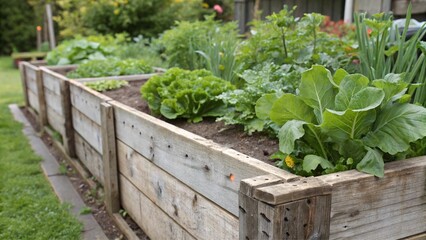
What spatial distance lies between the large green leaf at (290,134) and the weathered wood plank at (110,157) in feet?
5.46

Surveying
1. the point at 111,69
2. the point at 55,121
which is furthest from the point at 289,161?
the point at 55,121

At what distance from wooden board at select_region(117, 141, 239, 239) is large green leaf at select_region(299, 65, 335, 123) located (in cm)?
51

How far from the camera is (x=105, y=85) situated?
3812 millimetres

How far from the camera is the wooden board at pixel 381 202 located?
138 cm

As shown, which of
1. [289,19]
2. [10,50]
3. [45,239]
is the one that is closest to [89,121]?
[45,239]

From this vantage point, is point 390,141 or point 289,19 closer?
point 390,141

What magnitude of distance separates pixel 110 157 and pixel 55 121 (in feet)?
7.70

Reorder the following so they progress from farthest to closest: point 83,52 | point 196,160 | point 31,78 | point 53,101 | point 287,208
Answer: point 31,78 < point 83,52 < point 53,101 < point 196,160 < point 287,208

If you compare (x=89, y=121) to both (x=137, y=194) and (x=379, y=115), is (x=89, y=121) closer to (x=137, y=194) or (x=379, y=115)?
(x=137, y=194)

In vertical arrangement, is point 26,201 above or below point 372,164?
below

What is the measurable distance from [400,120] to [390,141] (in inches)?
3.1

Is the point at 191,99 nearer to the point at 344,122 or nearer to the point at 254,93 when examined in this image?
the point at 254,93

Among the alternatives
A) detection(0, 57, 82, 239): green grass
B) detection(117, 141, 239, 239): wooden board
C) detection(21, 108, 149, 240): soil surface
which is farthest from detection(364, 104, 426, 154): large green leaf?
detection(0, 57, 82, 239): green grass

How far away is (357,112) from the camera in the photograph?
1.44m
